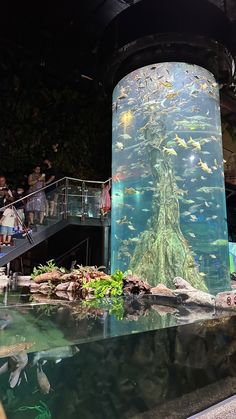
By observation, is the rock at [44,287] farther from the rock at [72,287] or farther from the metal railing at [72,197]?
the metal railing at [72,197]

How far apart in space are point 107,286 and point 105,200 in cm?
452

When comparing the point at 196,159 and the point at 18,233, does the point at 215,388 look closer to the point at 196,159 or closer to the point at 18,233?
the point at 196,159

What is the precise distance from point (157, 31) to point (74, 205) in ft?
17.2

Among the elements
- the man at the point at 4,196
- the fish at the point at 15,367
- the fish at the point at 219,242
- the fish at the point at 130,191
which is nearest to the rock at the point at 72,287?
the fish at the point at 130,191

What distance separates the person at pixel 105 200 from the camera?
991 centimetres

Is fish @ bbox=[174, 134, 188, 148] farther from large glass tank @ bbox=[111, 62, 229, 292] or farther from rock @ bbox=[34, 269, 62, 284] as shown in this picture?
rock @ bbox=[34, 269, 62, 284]

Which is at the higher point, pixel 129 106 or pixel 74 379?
pixel 129 106

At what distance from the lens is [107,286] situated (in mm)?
5773

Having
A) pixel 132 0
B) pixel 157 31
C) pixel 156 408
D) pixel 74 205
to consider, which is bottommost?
pixel 156 408

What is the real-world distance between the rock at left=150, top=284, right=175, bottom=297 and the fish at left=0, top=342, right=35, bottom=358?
11.4 feet

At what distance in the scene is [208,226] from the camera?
6238 mm

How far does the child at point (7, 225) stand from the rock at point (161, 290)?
4.28 m

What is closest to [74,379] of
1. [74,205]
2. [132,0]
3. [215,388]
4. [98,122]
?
[215,388]

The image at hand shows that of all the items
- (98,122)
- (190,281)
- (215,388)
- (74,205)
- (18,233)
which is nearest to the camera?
(215,388)
